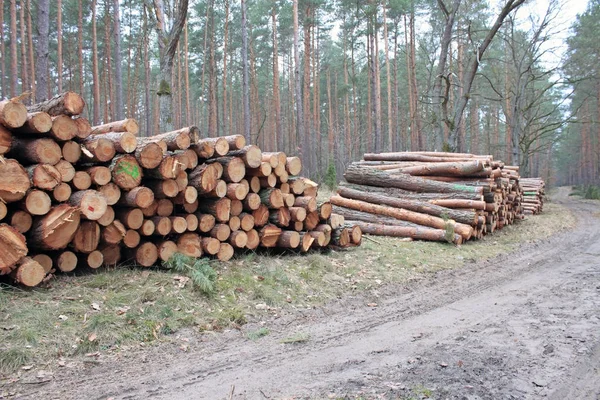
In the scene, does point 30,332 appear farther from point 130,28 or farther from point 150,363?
point 130,28

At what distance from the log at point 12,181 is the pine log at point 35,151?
0.32 m

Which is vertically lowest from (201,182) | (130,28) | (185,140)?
(201,182)

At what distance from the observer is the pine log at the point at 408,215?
9777mm

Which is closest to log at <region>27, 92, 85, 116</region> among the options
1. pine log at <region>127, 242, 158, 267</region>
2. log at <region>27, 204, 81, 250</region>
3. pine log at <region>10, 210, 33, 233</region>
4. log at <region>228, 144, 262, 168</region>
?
log at <region>27, 204, 81, 250</region>

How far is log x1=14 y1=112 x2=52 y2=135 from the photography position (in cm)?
486

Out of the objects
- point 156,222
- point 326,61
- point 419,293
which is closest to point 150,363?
point 156,222

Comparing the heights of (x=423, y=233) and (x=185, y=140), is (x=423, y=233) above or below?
below

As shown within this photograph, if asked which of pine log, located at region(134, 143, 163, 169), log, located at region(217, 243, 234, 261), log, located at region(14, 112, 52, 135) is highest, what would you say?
log, located at region(14, 112, 52, 135)

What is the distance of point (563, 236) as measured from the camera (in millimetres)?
11578

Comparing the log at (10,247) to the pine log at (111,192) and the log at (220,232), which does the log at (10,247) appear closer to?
the pine log at (111,192)

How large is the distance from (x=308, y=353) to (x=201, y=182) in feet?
10.1

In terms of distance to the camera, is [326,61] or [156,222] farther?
[326,61]

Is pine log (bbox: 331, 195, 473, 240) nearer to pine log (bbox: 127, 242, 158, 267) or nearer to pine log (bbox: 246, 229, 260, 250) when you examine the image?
pine log (bbox: 246, 229, 260, 250)

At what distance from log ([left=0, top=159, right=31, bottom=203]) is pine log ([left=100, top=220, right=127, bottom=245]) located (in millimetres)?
1063
